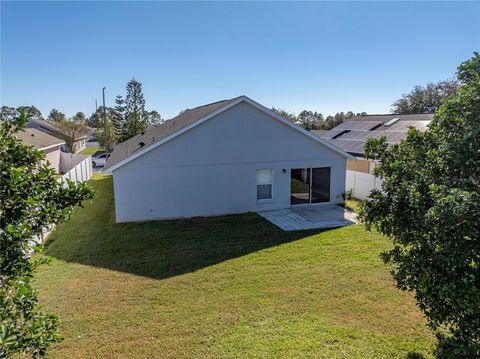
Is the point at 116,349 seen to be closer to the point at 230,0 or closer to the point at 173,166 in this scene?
the point at 173,166

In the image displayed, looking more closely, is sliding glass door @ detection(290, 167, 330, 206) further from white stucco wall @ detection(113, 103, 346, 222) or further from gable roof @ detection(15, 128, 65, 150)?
gable roof @ detection(15, 128, 65, 150)

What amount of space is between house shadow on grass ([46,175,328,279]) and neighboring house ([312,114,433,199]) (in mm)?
6544

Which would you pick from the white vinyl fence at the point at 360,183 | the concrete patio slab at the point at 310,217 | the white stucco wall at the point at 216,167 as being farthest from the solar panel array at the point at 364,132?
the white stucco wall at the point at 216,167

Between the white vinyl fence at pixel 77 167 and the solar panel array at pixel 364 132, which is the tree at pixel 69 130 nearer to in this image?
the white vinyl fence at pixel 77 167

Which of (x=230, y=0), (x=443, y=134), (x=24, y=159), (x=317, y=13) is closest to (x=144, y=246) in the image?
(x=24, y=159)

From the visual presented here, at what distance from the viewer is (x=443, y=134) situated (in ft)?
14.5

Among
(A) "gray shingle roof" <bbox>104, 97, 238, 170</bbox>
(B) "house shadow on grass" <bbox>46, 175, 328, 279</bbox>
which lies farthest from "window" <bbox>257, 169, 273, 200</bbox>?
(A) "gray shingle roof" <bbox>104, 97, 238, 170</bbox>

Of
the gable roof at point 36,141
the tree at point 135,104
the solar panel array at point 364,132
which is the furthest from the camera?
the tree at point 135,104

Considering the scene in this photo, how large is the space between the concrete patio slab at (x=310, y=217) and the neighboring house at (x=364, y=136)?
264cm

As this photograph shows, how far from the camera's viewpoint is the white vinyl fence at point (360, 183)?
1642cm

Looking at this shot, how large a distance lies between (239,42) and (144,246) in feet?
41.3

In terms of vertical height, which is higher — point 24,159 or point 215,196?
point 24,159

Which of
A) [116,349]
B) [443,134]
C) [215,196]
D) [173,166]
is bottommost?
[116,349]

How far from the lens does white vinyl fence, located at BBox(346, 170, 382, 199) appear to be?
1642 cm
